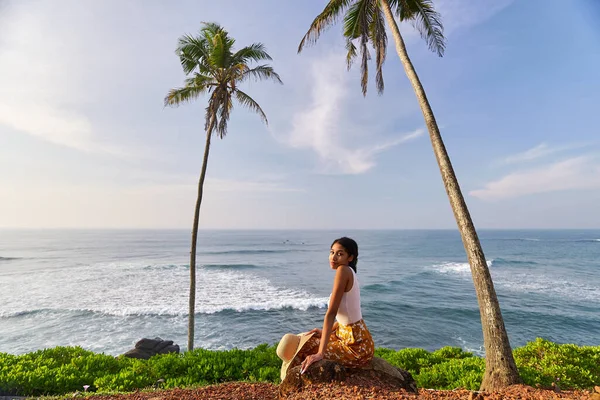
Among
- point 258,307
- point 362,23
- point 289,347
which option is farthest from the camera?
point 258,307

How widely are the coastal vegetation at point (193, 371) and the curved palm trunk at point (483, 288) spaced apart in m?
0.68

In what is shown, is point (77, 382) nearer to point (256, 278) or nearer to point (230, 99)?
point (230, 99)

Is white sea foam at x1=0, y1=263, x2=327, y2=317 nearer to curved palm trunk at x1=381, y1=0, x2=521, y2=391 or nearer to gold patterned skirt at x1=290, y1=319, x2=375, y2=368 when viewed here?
curved palm trunk at x1=381, y1=0, x2=521, y2=391

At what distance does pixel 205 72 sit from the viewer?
1098cm

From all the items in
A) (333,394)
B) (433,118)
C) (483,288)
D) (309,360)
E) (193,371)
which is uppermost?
(433,118)

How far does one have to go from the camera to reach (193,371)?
18.9 ft

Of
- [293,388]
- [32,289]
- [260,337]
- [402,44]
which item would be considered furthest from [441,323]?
[32,289]

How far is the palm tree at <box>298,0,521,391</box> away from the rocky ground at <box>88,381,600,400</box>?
48 centimetres

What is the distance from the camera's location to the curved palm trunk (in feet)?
16.3

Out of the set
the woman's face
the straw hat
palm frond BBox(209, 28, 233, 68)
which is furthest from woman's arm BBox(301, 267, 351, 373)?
palm frond BBox(209, 28, 233, 68)

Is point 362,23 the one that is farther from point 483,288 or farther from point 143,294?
point 143,294

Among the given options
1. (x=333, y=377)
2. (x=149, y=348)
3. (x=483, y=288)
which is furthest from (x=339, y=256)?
(x=149, y=348)

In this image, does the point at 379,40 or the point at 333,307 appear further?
the point at 379,40

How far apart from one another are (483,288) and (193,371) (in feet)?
18.3
